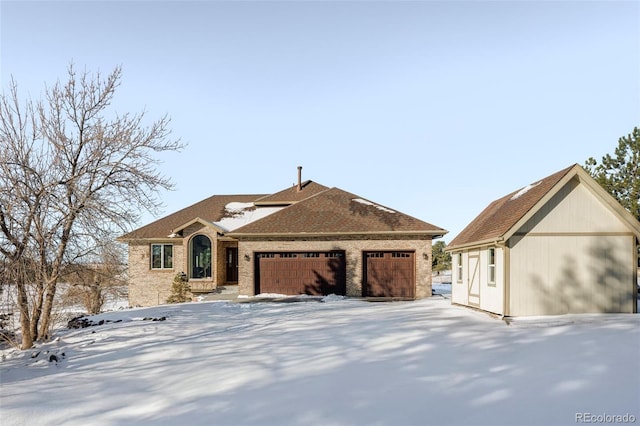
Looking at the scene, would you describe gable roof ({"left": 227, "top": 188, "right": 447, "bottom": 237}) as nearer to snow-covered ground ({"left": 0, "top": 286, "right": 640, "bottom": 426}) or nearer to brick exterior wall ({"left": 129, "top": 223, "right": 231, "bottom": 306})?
brick exterior wall ({"left": 129, "top": 223, "right": 231, "bottom": 306})

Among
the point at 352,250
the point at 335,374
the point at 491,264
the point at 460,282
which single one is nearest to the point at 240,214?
the point at 352,250

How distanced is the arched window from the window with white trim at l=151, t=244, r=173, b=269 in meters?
2.18

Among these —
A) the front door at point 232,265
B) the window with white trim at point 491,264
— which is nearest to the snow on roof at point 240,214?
the front door at point 232,265

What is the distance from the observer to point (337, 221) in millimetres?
23109

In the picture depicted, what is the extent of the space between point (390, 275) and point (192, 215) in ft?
50.0

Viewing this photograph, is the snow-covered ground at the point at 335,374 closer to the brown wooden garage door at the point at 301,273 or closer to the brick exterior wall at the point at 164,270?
the brown wooden garage door at the point at 301,273

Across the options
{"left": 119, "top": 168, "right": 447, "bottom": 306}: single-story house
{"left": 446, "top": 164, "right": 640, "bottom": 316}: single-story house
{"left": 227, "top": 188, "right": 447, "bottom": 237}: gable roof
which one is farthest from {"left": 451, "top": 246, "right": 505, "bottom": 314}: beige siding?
{"left": 227, "top": 188, "right": 447, "bottom": 237}: gable roof

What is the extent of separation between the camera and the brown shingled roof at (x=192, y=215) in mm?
26938

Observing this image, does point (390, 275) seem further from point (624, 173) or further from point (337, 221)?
point (624, 173)

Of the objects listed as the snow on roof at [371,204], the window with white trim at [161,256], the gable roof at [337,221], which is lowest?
the window with white trim at [161,256]

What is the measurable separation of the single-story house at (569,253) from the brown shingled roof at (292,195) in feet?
55.8

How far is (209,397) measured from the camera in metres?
7.18

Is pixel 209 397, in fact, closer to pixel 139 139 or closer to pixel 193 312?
pixel 139 139

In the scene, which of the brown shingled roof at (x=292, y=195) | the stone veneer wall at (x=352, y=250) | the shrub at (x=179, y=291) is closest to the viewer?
the stone veneer wall at (x=352, y=250)
